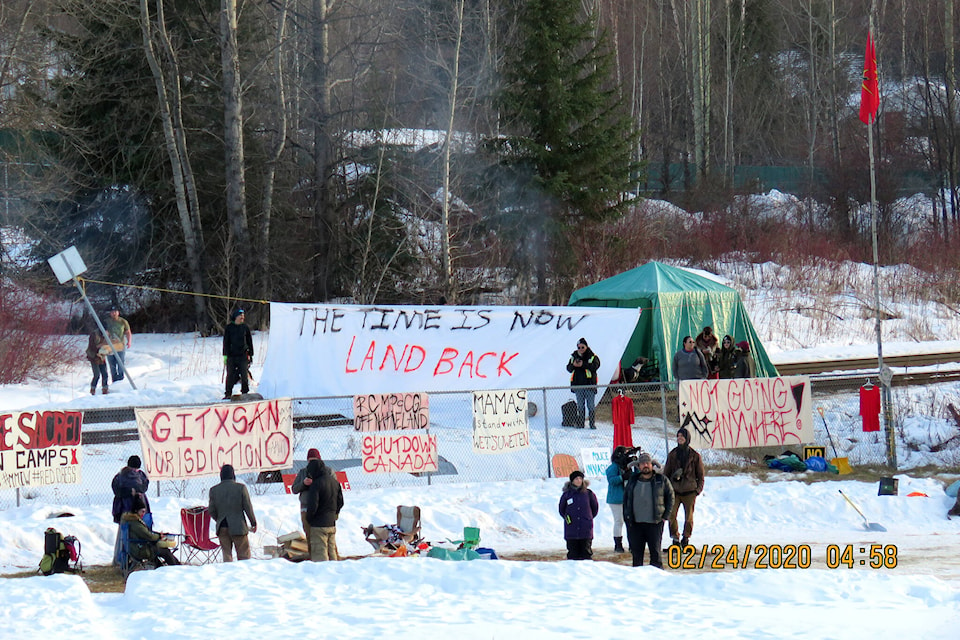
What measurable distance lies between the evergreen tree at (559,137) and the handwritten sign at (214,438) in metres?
19.2

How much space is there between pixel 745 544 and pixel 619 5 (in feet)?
174

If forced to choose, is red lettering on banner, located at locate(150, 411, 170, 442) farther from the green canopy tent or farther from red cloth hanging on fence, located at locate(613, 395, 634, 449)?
the green canopy tent

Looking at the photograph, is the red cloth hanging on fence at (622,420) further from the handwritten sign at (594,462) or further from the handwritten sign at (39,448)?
the handwritten sign at (39,448)

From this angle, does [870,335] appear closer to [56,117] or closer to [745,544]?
[745,544]

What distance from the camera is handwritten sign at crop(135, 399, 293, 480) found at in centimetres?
1412

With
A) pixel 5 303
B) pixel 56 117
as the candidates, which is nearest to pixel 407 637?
pixel 5 303

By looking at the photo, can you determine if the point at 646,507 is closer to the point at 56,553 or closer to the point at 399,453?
the point at 399,453

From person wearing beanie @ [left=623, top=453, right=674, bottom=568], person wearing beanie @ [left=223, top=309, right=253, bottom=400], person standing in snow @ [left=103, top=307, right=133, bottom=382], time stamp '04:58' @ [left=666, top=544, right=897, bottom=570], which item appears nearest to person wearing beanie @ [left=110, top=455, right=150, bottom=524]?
person wearing beanie @ [left=623, top=453, right=674, bottom=568]

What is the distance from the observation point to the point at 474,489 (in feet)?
50.5

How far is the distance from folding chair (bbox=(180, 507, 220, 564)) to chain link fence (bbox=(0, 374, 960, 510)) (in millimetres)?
2101

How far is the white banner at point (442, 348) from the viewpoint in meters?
19.9

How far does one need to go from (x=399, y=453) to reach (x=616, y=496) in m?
3.51

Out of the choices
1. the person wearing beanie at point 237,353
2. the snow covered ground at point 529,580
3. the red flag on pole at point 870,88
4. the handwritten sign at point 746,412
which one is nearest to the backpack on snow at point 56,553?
the snow covered ground at point 529,580

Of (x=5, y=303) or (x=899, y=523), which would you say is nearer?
(x=899, y=523)
